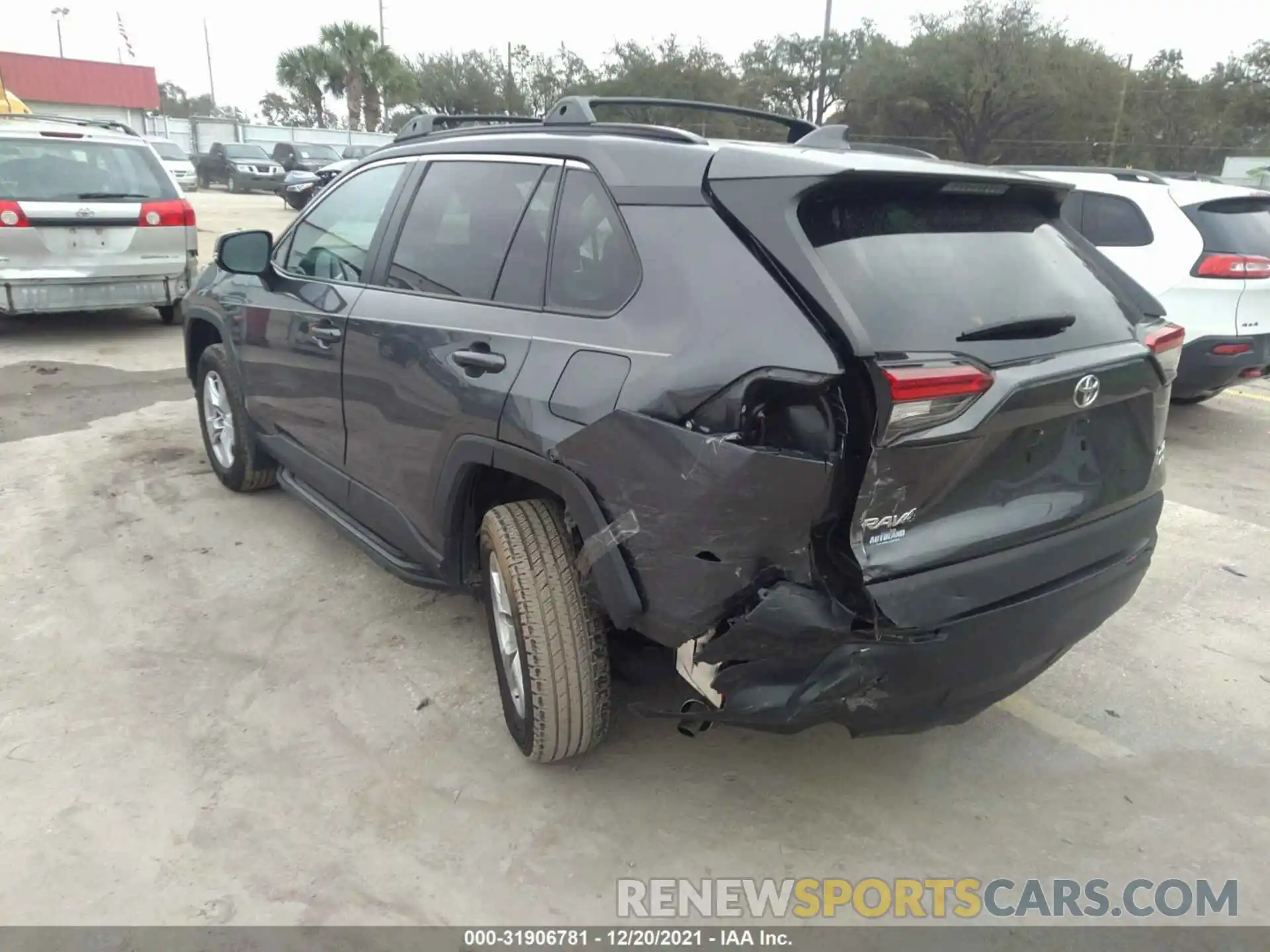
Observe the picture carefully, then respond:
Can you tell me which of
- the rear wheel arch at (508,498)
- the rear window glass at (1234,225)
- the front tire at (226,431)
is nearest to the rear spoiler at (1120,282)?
the rear wheel arch at (508,498)

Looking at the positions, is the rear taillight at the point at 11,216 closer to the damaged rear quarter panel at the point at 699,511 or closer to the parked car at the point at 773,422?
the parked car at the point at 773,422

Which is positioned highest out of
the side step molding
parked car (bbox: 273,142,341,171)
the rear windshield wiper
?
parked car (bbox: 273,142,341,171)

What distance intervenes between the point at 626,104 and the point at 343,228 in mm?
1287

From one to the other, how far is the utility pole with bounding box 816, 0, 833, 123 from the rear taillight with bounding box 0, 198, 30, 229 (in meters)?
24.4

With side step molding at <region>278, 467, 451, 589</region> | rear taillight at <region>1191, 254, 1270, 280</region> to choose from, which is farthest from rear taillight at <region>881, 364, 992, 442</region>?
rear taillight at <region>1191, 254, 1270, 280</region>

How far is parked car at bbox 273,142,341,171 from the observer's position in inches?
1067

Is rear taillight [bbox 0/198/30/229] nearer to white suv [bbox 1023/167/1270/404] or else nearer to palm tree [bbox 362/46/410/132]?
white suv [bbox 1023/167/1270/404]

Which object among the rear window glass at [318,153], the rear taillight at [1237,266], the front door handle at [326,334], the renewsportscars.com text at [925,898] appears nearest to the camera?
the renewsportscars.com text at [925,898]

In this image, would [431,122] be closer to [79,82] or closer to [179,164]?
[179,164]

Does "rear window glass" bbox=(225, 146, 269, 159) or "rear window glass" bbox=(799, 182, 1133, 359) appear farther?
"rear window glass" bbox=(225, 146, 269, 159)

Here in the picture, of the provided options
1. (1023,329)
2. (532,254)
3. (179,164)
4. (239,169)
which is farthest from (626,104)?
(239,169)

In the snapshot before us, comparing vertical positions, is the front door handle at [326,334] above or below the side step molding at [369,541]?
above

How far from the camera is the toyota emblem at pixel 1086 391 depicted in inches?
90.7

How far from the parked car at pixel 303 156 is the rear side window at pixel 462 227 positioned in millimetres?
25831
